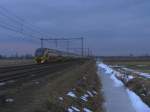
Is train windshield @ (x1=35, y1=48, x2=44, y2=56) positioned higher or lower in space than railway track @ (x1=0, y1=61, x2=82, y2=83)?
higher

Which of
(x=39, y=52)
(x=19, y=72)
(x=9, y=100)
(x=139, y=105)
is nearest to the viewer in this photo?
(x=9, y=100)

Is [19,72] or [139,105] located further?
[19,72]

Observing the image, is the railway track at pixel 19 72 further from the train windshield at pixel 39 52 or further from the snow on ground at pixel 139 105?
the train windshield at pixel 39 52

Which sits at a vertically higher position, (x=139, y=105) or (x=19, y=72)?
(x=19, y=72)

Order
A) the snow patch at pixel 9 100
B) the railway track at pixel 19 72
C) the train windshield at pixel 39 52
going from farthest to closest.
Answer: the train windshield at pixel 39 52, the railway track at pixel 19 72, the snow patch at pixel 9 100

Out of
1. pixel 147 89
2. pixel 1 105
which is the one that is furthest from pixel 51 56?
pixel 1 105

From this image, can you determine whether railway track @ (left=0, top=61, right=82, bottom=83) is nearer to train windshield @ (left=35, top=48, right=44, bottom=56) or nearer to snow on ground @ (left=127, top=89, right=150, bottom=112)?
snow on ground @ (left=127, top=89, right=150, bottom=112)

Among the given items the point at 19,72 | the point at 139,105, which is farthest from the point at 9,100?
the point at 19,72

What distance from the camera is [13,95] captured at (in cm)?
1958

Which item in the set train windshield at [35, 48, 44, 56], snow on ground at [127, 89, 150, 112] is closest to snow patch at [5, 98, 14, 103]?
snow on ground at [127, 89, 150, 112]

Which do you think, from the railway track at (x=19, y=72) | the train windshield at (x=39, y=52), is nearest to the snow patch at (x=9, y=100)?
the railway track at (x=19, y=72)

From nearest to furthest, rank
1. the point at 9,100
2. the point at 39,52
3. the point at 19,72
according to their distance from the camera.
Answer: the point at 9,100 < the point at 19,72 < the point at 39,52

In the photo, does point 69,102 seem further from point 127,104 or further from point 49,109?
point 127,104

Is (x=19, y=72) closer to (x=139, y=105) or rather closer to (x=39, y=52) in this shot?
(x=139, y=105)
